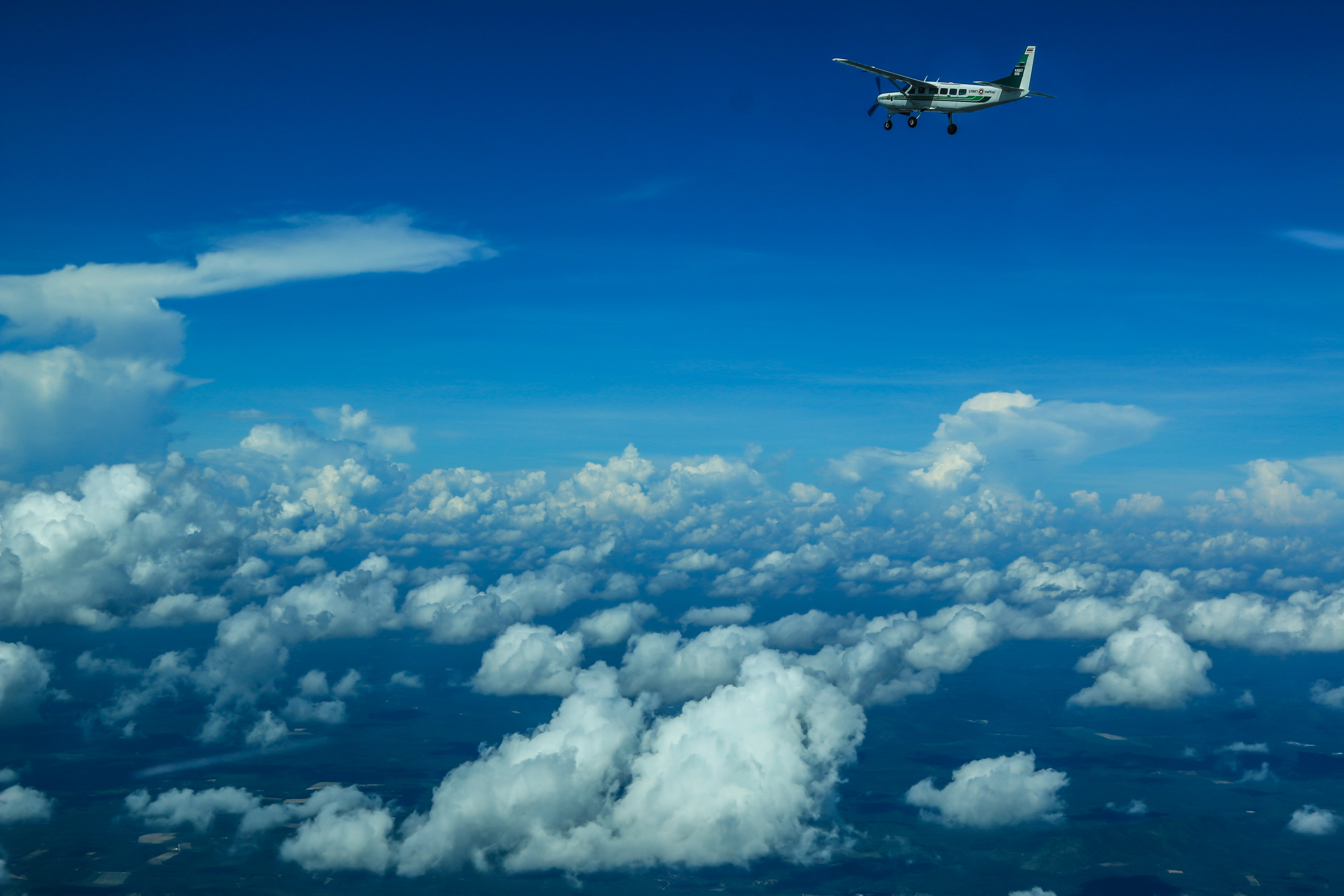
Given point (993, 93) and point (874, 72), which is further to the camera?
point (993, 93)
